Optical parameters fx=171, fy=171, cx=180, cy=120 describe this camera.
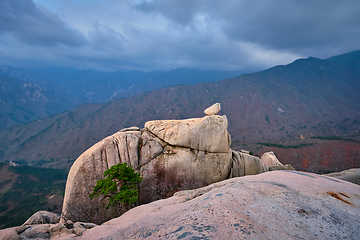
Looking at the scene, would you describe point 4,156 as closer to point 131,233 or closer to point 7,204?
point 7,204

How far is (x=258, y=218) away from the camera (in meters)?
6.52

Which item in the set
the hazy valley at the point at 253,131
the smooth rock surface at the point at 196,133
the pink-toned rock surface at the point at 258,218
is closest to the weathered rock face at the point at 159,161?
the smooth rock surface at the point at 196,133

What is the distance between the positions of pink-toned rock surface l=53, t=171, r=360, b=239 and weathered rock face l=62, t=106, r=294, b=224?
11857 mm

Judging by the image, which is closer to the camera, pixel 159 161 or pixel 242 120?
pixel 159 161

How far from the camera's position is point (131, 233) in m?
7.18

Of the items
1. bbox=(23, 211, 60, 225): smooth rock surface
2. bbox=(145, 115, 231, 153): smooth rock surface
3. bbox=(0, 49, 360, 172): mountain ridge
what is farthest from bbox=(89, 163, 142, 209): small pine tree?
bbox=(0, 49, 360, 172): mountain ridge

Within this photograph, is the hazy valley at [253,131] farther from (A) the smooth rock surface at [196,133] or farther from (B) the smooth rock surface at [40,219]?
(A) the smooth rock surface at [196,133]

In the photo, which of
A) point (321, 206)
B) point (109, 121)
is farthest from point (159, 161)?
point (109, 121)

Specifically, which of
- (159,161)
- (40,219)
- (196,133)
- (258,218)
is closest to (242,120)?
(196,133)

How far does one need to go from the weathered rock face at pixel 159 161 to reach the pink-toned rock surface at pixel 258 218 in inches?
467

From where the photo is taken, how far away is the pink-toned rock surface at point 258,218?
19.4ft

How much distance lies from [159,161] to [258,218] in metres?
16.3

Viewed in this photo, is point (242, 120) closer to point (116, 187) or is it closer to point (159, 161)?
point (159, 161)

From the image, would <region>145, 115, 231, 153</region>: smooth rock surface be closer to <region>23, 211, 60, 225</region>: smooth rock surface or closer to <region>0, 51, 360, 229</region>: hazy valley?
<region>23, 211, 60, 225</region>: smooth rock surface
